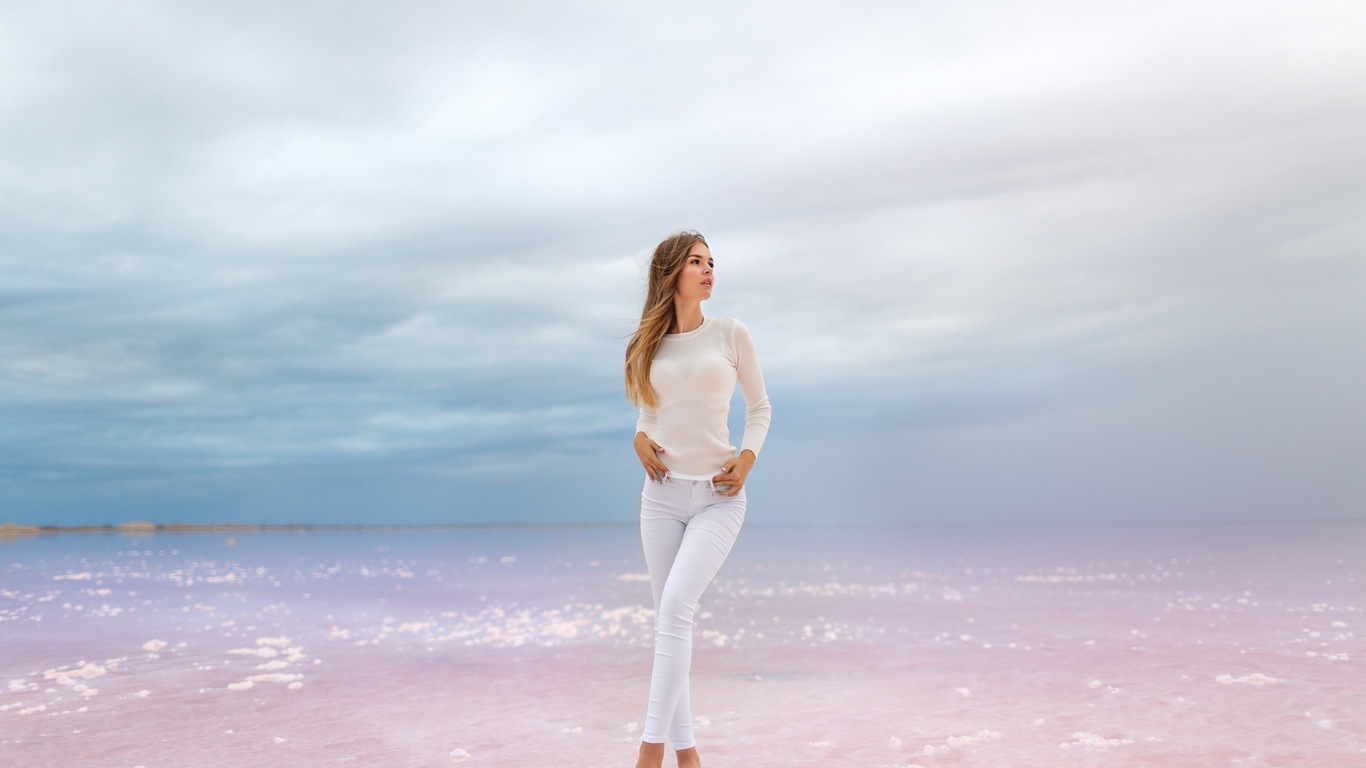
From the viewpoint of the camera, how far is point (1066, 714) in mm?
6895

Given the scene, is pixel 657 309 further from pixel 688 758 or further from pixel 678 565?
pixel 688 758

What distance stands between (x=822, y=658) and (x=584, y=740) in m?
3.93

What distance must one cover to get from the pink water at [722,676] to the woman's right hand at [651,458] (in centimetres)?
199

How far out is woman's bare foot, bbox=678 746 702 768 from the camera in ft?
15.8

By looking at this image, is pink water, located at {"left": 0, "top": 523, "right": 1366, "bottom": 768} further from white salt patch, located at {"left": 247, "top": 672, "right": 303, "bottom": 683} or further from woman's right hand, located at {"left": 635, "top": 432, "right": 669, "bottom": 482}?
woman's right hand, located at {"left": 635, "top": 432, "right": 669, "bottom": 482}

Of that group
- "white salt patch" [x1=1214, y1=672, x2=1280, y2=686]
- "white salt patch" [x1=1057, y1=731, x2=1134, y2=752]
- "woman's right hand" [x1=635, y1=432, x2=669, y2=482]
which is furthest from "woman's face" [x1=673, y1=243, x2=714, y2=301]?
"white salt patch" [x1=1214, y1=672, x2=1280, y2=686]

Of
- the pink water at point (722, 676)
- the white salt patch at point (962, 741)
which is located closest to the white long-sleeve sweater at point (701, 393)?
the pink water at point (722, 676)

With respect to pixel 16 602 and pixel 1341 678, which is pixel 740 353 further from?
pixel 16 602

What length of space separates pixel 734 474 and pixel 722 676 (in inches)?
180

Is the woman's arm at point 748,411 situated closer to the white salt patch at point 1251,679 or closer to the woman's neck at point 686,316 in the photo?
the woman's neck at point 686,316

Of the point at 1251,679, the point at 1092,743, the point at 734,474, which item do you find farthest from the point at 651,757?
the point at 1251,679

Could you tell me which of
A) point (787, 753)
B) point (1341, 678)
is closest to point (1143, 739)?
point (787, 753)

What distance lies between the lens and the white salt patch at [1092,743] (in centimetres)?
594

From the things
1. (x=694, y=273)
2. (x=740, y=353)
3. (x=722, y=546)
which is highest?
(x=694, y=273)
